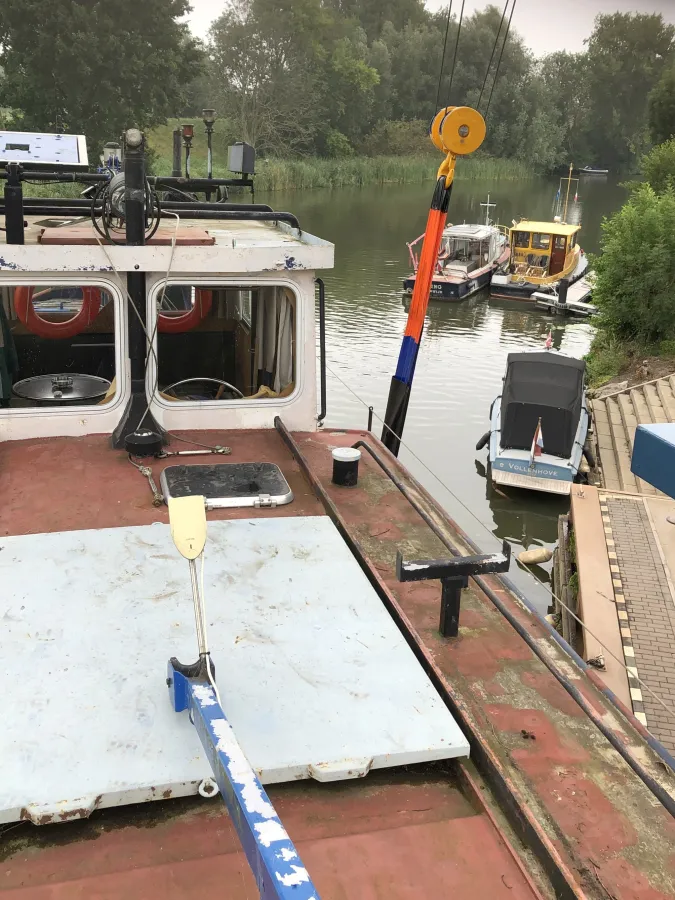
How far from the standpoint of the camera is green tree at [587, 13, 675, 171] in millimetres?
86000

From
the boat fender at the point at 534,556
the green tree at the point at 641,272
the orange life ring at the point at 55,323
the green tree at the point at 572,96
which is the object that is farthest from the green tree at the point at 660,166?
the green tree at the point at 572,96

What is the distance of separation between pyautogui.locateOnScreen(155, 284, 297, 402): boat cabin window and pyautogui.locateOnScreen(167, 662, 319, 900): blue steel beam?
408 centimetres

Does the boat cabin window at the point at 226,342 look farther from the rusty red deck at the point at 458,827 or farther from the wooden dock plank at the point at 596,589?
the wooden dock plank at the point at 596,589

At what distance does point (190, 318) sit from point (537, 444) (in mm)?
7829

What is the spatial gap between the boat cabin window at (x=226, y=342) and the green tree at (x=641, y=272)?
14504mm

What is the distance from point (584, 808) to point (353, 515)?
2621 mm

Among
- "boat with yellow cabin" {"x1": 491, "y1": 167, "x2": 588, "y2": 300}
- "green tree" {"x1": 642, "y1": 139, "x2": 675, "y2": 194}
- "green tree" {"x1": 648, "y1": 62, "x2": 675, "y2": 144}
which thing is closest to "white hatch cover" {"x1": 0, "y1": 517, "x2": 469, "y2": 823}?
"boat with yellow cabin" {"x1": 491, "y1": 167, "x2": 588, "y2": 300}

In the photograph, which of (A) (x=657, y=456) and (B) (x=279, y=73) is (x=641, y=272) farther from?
(B) (x=279, y=73)

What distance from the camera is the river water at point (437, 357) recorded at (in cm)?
1452

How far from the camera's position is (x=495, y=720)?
142 inches

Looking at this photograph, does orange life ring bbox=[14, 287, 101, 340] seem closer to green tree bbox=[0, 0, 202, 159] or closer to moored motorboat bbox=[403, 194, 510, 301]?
moored motorboat bbox=[403, 194, 510, 301]

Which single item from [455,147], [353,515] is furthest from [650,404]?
[353,515]

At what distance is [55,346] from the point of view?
764cm

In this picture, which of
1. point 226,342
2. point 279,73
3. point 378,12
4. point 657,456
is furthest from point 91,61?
point 378,12
